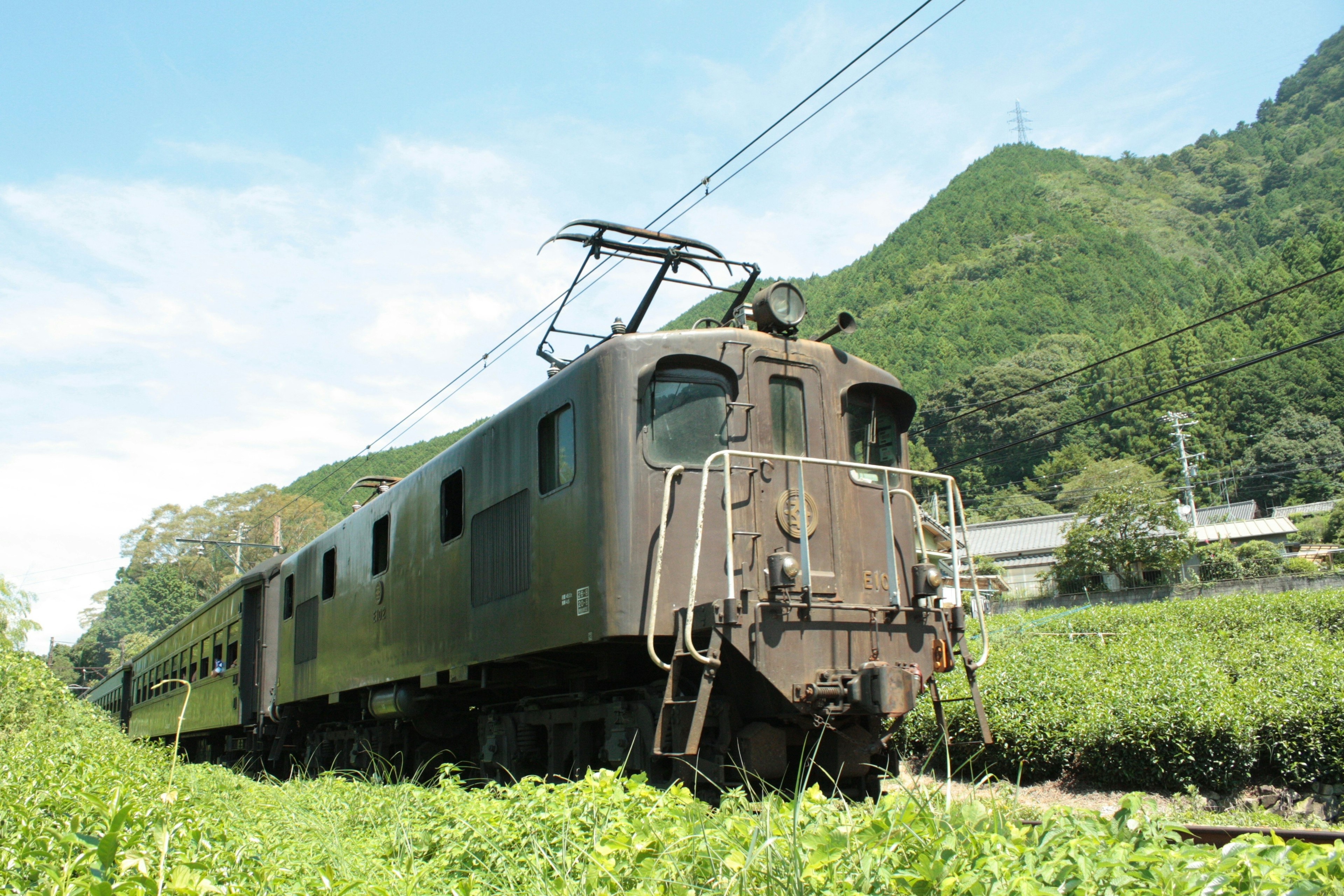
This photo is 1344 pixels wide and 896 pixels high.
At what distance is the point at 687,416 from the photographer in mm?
6719

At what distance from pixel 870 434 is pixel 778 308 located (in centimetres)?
131

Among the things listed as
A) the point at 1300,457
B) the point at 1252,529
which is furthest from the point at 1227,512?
the point at 1252,529

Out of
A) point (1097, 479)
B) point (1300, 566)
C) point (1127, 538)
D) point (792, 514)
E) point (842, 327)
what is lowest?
point (792, 514)

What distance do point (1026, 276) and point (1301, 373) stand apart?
34.8 m

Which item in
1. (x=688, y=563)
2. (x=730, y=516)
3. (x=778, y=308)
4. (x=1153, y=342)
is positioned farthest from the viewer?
(x=1153, y=342)

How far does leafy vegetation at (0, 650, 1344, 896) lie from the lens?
267 centimetres

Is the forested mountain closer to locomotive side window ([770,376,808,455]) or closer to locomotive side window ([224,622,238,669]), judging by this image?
locomotive side window ([224,622,238,669])

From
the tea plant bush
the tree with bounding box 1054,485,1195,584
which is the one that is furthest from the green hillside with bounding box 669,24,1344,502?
the tea plant bush

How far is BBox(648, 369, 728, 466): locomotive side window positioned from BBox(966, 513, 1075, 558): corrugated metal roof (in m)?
56.2

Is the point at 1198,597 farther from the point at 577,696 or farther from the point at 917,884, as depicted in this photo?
the point at 917,884

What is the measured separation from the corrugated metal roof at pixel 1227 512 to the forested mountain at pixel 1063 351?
4.03ft

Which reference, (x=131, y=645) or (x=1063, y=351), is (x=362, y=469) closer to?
(x=131, y=645)

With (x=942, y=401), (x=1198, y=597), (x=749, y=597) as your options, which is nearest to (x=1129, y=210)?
(x=942, y=401)

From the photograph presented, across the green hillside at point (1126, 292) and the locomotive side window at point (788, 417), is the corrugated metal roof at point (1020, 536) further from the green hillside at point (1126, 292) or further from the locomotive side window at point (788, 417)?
the locomotive side window at point (788, 417)
